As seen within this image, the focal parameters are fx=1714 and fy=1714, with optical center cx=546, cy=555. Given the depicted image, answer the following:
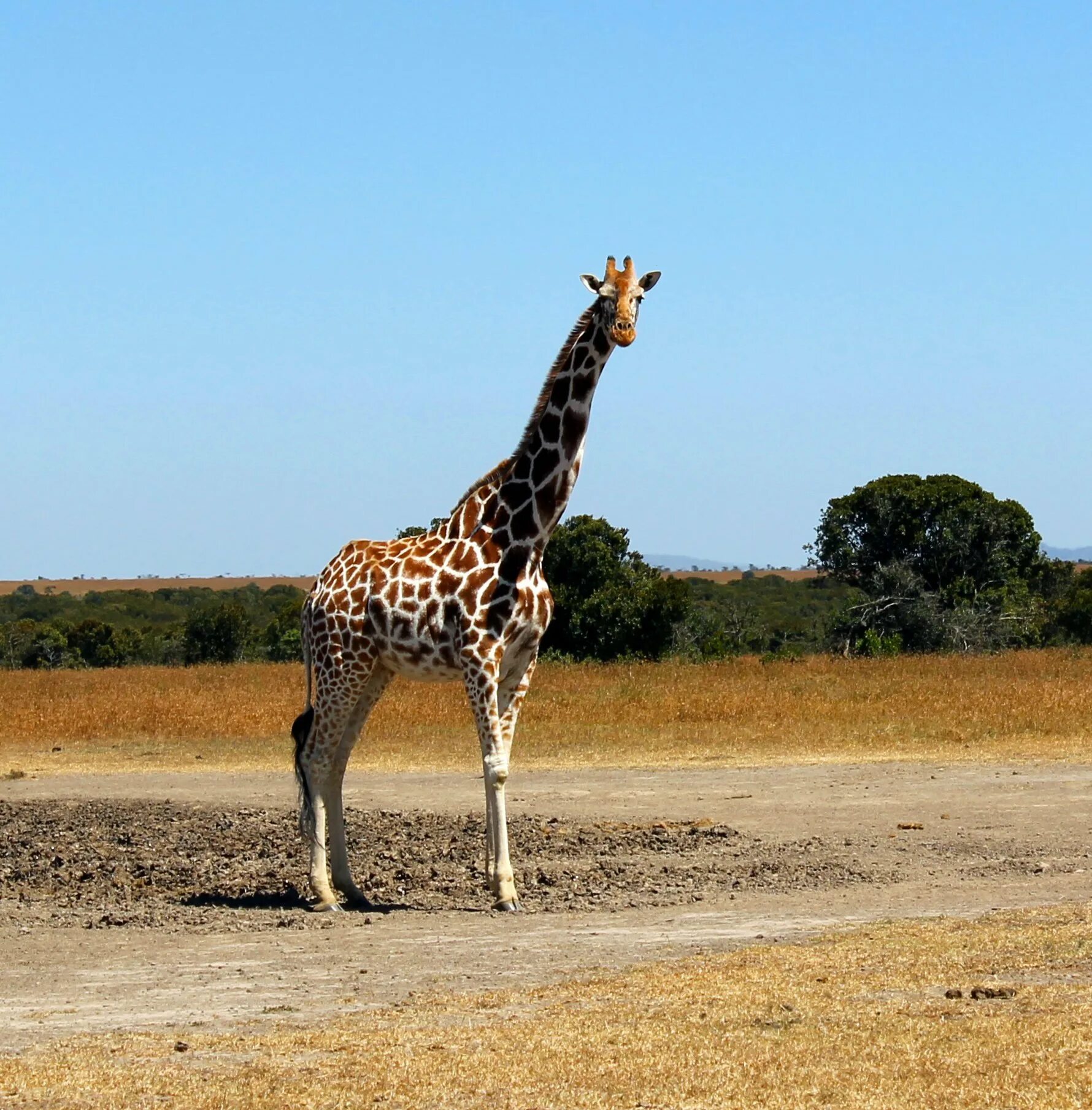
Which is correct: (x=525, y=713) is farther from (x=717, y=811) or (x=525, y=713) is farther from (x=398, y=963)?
(x=398, y=963)

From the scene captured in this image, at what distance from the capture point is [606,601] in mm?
37562

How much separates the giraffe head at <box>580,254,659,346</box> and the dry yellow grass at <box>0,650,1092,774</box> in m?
9.90

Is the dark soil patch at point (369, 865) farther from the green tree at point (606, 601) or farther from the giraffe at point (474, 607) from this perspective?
the green tree at point (606, 601)

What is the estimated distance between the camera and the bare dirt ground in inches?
362

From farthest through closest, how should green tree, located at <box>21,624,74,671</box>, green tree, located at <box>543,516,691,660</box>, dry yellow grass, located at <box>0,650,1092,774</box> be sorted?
green tree, located at <box>21,624,74,671</box>
green tree, located at <box>543,516,691,660</box>
dry yellow grass, located at <box>0,650,1092,774</box>

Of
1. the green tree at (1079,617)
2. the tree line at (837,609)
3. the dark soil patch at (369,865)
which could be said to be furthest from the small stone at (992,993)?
the green tree at (1079,617)

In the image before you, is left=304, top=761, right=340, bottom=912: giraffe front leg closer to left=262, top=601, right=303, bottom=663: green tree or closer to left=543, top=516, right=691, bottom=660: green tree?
left=543, top=516, right=691, bottom=660: green tree

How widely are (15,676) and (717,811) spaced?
21793 mm

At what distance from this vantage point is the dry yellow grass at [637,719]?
71.6ft

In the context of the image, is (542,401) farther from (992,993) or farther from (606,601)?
(606,601)

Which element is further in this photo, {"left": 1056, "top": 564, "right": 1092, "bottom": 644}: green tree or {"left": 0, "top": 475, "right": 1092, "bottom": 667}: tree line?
{"left": 1056, "top": 564, "right": 1092, "bottom": 644}: green tree

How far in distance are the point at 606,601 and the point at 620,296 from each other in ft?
85.5

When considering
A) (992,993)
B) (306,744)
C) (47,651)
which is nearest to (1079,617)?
(47,651)

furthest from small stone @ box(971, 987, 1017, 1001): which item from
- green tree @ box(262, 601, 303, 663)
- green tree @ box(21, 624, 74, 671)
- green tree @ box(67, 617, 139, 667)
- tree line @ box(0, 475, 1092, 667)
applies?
green tree @ box(67, 617, 139, 667)
